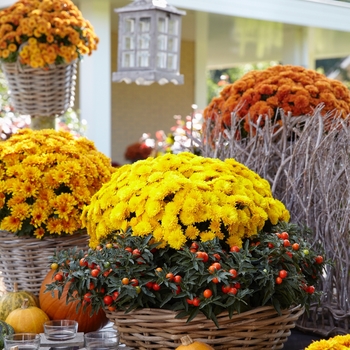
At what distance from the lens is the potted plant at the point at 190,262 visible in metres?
2.36

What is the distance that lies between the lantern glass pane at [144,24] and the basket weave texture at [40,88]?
4.40 feet

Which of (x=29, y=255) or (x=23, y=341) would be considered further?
(x=29, y=255)

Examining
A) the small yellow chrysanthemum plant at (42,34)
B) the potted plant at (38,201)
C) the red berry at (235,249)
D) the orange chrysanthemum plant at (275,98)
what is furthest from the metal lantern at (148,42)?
the red berry at (235,249)

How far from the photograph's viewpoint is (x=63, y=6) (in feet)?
15.8

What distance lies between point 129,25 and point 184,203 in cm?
380

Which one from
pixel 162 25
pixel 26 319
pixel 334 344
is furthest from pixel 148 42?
pixel 334 344

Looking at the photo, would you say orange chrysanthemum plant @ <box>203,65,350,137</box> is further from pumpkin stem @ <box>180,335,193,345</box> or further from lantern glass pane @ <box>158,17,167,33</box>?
lantern glass pane @ <box>158,17,167,33</box>

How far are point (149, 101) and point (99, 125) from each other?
375 cm

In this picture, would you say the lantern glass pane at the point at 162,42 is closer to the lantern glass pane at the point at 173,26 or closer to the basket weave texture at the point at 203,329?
the lantern glass pane at the point at 173,26

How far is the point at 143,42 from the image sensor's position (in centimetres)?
594

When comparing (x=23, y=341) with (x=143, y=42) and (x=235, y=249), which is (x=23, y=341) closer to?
(x=235, y=249)

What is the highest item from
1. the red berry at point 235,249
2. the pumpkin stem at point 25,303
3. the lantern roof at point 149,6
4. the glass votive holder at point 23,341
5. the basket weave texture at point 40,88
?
the lantern roof at point 149,6

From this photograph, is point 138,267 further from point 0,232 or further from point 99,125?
point 99,125

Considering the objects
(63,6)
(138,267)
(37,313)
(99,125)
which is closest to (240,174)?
(138,267)
